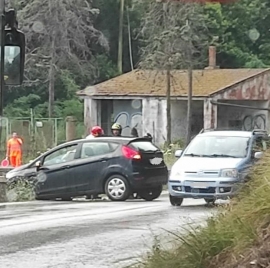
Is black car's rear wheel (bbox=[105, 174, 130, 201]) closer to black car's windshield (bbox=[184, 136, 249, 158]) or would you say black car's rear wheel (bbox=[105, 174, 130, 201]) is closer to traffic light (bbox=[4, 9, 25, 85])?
black car's windshield (bbox=[184, 136, 249, 158])

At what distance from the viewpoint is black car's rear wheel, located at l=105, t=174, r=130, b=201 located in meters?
21.2

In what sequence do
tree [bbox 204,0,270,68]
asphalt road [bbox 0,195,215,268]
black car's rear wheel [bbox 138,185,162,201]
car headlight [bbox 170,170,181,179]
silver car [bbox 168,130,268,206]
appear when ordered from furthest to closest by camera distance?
tree [bbox 204,0,270,68] < black car's rear wheel [bbox 138,185,162,201] < car headlight [bbox 170,170,181,179] < silver car [bbox 168,130,268,206] < asphalt road [bbox 0,195,215,268]

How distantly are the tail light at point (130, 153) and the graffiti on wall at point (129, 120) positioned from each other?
2844 centimetres

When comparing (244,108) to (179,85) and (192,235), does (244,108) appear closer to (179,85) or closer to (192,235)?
(179,85)

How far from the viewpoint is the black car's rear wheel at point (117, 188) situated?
21.2 m

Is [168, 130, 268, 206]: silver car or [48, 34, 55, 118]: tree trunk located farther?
[48, 34, 55, 118]: tree trunk

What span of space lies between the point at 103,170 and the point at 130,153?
Answer: 28.4 inches

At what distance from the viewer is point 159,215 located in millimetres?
16125

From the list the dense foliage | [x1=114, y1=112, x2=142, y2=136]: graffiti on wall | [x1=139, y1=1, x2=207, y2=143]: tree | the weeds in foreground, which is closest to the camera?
the weeds in foreground

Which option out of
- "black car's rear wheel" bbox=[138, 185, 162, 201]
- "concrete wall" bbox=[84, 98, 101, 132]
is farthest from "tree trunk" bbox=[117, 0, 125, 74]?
"black car's rear wheel" bbox=[138, 185, 162, 201]

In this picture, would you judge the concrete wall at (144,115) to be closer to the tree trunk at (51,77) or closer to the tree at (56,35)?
the tree trunk at (51,77)

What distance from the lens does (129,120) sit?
51.2 m

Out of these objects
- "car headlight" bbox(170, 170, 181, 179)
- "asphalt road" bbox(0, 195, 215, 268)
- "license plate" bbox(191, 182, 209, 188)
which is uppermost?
"car headlight" bbox(170, 170, 181, 179)

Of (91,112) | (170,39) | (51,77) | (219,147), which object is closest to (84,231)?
(219,147)
